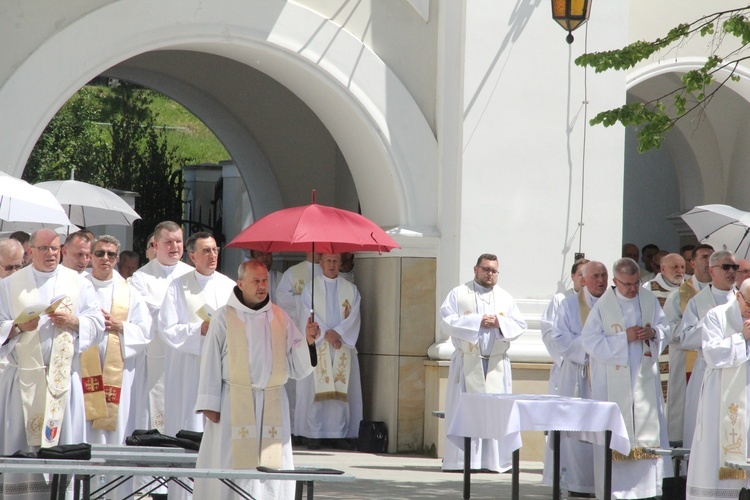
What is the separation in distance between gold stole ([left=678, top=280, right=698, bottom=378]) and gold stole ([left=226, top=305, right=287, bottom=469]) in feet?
15.2

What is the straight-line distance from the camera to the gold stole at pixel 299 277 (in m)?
13.8

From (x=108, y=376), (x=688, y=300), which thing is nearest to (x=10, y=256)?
(x=108, y=376)

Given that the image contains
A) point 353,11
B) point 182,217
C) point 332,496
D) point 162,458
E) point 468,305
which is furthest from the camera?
point 182,217

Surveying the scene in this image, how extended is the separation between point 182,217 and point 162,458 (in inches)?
701

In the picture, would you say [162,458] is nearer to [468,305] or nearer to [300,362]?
[300,362]

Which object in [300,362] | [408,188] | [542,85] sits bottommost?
[300,362]

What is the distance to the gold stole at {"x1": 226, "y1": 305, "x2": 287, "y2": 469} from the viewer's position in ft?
24.9

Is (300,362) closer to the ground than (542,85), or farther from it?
closer to the ground

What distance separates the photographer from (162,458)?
762cm

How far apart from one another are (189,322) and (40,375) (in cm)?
120

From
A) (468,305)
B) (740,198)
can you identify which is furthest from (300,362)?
(740,198)

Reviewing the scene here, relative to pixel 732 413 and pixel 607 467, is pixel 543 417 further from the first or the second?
pixel 732 413

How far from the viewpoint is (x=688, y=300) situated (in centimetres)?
1105

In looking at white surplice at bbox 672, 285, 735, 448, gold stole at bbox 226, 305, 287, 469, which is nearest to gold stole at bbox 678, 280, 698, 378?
white surplice at bbox 672, 285, 735, 448
